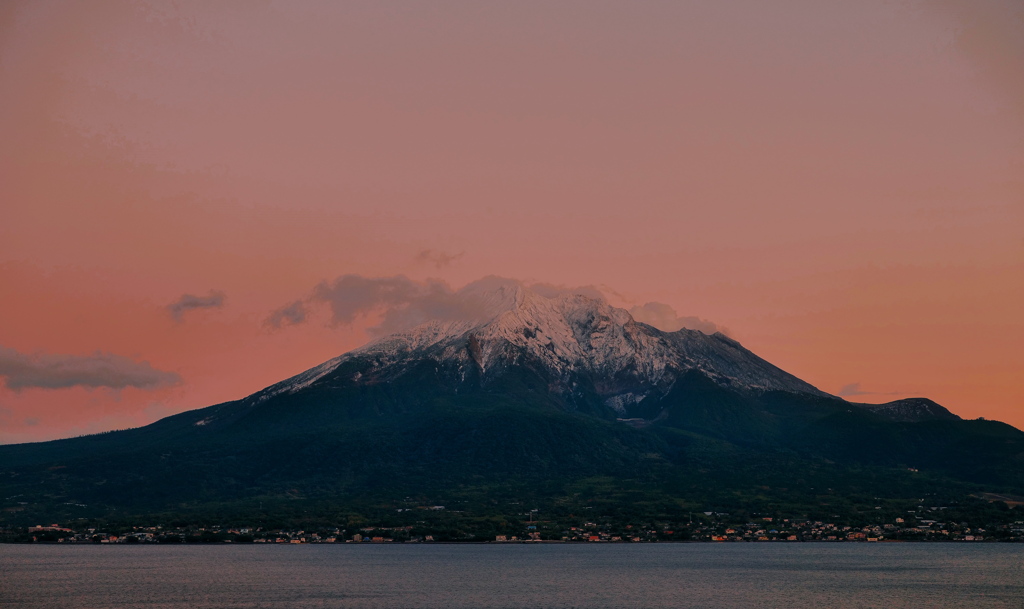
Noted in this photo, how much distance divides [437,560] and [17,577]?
6954 centimetres

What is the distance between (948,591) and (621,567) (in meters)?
54.2

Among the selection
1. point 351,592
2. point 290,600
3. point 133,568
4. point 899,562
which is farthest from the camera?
point 899,562

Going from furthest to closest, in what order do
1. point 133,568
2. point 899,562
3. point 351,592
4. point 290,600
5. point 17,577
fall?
1. point 899,562
2. point 133,568
3. point 17,577
4. point 351,592
5. point 290,600

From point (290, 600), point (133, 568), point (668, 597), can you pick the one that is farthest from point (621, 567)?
point (133, 568)

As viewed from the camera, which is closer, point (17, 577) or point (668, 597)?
point (668, 597)

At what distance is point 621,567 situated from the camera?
17462cm

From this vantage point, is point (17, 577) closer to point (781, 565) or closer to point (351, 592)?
point (351, 592)

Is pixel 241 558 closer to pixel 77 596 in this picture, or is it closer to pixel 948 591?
pixel 77 596

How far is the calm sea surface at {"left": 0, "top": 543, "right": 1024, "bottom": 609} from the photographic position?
409ft

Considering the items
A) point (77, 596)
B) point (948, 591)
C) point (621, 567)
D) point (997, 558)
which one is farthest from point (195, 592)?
point (997, 558)

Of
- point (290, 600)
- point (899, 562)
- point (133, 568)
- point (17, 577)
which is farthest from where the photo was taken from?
point (899, 562)

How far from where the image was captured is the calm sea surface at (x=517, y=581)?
125 metres

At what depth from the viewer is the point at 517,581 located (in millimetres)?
150375

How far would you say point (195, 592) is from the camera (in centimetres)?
13288
